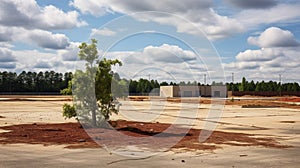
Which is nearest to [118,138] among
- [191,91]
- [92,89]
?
[92,89]

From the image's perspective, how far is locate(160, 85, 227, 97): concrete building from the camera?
80688mm

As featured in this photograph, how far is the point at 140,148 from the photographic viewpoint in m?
10.5

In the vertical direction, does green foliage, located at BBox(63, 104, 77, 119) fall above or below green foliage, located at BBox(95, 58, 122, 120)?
below

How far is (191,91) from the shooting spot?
84.2 metres

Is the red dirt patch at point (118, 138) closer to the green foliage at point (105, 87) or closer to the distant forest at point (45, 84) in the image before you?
the green foliage at point (105, 87)

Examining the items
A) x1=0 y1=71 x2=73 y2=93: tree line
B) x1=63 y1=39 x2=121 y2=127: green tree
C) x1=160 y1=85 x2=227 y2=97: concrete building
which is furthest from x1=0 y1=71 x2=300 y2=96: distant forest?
x1=63 y1=39 x2=121 y2=127: green tree

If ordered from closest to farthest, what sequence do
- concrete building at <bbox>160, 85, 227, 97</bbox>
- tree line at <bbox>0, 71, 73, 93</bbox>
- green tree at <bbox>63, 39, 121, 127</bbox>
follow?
green tree at <bbox>63, 39, 121, 127</bbox>
concrete building at <bbox>160, 85, 227, 97</bbox>
tree line at <bbox>0, 71, 73, 93</bbox>

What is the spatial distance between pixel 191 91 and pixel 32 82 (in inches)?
2459

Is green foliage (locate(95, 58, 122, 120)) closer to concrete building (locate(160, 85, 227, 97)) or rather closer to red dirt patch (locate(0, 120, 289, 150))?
red dirt patch (locate(0, 120, 289, 150))

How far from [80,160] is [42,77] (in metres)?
124

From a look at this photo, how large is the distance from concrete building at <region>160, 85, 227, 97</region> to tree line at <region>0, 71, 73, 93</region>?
3486 centimetres

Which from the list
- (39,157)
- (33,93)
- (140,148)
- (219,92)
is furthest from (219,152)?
(33,93)

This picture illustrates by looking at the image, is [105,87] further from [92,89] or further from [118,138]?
[118,138]

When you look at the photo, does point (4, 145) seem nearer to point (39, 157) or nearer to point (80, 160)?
point (39, 157)
